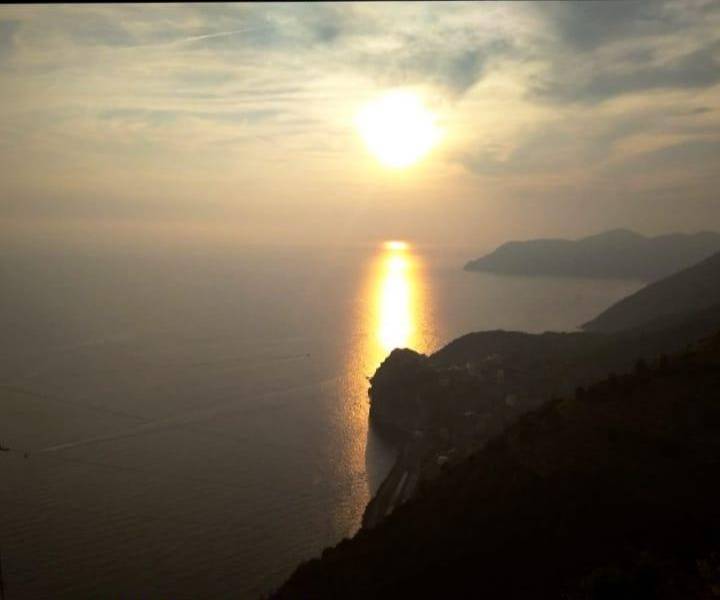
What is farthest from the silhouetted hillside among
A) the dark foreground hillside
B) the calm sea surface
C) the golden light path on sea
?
the dark foreground hillside

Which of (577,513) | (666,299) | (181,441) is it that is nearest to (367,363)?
(181,441)

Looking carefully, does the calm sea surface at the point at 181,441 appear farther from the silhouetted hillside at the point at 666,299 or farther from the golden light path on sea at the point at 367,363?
the silhouetted hillside at the point at 666,299

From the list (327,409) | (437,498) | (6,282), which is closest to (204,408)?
(327,409)

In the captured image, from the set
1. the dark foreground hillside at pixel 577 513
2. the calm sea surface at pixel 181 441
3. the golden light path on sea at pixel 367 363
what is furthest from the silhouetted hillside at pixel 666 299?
Result: the dark foreground hillside at pixel 577 513

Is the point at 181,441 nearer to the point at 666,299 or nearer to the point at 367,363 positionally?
the point at 367,363

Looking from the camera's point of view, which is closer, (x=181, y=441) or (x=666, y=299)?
(x=181, y=441)

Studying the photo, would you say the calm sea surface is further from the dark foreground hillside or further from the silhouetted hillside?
the silhouetted hillside

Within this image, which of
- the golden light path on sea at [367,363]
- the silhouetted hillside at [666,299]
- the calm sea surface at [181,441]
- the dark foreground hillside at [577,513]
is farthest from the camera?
the silhouetted hillside at [666,299]
